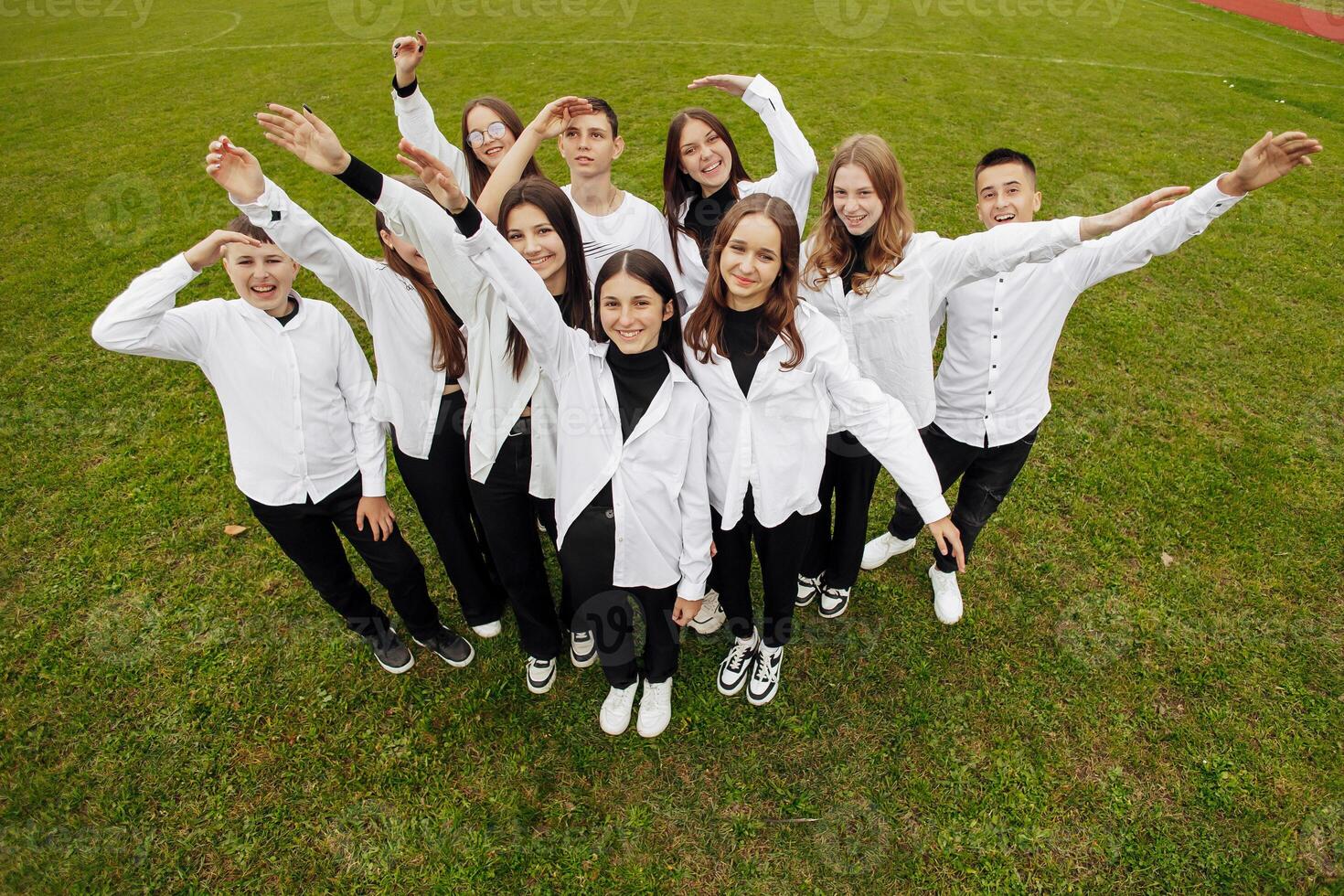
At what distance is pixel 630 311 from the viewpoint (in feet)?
7.59

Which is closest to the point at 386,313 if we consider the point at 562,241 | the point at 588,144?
the point at 562,241

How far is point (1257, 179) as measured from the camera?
2.17m

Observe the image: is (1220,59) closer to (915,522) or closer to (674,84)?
(674,84)

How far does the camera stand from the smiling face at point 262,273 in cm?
245

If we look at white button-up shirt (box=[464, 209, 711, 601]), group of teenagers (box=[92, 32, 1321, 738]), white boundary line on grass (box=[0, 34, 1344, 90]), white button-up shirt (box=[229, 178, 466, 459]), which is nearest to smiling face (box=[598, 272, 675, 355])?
group of teenagers (box=[92, 32, 1321, 738])

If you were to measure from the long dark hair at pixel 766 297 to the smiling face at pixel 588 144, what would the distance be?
952mm

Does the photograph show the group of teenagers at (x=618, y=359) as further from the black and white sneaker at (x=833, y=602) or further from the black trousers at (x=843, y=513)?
the black and white sneaker at (x=833, y=602)

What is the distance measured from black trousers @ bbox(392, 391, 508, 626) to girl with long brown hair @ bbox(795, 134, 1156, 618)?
1.57 meters

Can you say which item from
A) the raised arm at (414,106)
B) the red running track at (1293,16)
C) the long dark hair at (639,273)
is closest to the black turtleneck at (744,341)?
the long dark hair at (639,273)

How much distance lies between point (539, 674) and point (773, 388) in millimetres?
1805

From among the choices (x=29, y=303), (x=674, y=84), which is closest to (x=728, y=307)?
(x=29, y=303)

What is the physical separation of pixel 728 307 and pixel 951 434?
1.33 m

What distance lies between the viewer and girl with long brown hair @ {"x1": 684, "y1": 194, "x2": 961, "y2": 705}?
7.88 feet

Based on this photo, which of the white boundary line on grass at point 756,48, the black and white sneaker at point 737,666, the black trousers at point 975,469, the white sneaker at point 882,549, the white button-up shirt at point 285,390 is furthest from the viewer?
the white boundary line on grass at point 756,48
